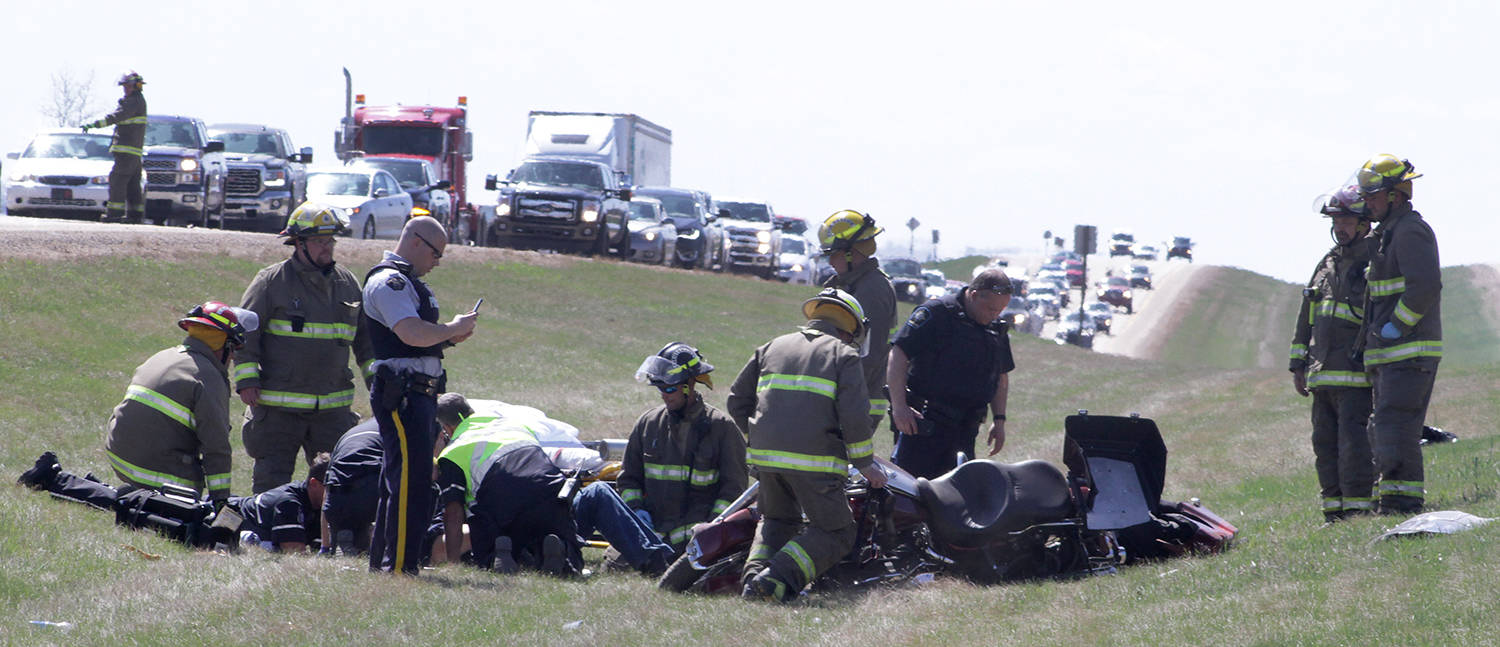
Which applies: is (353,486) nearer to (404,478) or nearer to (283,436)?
(404,478)

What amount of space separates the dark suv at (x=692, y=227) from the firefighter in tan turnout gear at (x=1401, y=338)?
88.8ft

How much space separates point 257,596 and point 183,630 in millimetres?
558

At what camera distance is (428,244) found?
7.22 metres

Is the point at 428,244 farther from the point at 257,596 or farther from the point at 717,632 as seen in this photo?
the point at 717,632

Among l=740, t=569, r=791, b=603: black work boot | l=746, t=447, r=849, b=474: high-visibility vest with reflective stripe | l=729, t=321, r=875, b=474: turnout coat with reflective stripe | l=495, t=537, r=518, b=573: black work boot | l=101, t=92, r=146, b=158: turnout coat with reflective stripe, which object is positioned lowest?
l=495, t=537, r=518, b=573: black work boot

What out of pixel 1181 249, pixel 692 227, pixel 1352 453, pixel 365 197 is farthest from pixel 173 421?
pixel 1181 249

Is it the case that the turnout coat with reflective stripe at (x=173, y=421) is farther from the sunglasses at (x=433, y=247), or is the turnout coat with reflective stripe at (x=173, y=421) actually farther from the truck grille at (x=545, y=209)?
the truck grille at (x=545, y=209)

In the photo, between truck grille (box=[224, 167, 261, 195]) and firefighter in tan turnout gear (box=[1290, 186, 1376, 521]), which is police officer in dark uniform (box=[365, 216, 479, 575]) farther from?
truck grille (box=[224, 167, 261, 195])

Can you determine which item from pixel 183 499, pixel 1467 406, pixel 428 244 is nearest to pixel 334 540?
pixel 183 499

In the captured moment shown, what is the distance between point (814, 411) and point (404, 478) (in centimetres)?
204

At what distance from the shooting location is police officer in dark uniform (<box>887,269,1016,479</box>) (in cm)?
898

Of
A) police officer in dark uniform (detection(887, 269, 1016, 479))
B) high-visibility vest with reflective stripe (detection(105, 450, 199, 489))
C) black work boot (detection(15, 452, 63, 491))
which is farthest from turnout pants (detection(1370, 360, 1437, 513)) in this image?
black work boot (detection(15, 452, 63, 491))

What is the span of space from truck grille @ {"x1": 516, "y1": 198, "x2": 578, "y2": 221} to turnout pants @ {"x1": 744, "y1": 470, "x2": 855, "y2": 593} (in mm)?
23425

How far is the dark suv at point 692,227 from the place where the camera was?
35.6 meters
